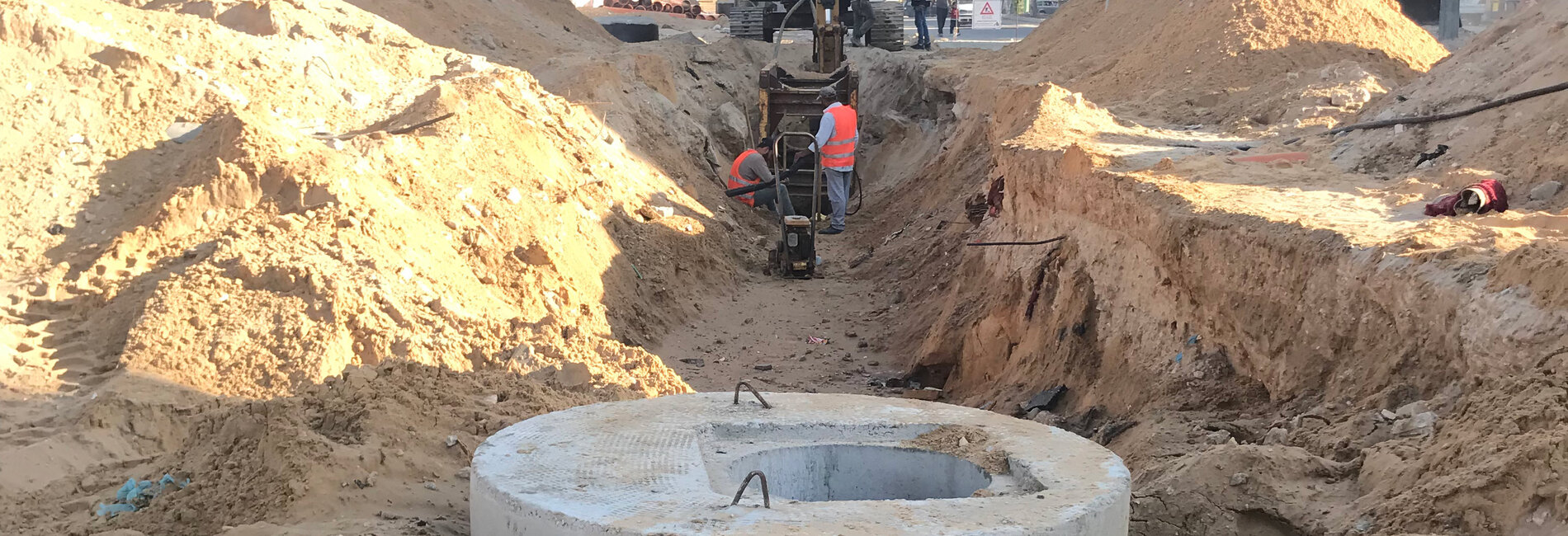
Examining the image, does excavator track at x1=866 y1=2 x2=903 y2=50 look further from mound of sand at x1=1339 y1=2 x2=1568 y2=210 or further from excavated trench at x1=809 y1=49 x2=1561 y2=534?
mound of sand at x1=1339 y1=2 x2=1568 y2=210

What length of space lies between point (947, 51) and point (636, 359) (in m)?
14.0

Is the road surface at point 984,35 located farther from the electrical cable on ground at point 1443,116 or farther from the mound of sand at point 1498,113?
the electrical cable on ground at point 1443,116

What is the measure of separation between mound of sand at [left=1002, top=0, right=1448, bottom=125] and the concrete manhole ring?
7.10 meters

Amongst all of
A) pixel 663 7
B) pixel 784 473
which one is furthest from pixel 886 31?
pixel 784 473

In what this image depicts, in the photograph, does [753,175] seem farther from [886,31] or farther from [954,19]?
[954,19]

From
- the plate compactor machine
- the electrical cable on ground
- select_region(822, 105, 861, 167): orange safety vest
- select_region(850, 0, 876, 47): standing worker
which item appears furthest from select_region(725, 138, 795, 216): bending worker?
select_region(850, 0, 876, 47): standing worker

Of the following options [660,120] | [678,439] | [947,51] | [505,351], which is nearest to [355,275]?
[505,351]

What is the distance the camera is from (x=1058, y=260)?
28.3ft

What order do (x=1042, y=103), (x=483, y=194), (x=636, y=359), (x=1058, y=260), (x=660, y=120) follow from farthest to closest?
(x=660, y=120) → (x=1042, y=103) → (x=483, y=194) → (x=1058, y=260) → (x=636, y=359)

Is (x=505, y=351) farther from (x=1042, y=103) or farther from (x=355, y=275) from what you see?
(x=1042, y=103)

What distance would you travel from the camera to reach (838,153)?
13820 mm

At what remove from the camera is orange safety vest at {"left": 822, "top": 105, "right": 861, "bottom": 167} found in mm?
13664

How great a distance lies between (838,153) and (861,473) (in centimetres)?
927

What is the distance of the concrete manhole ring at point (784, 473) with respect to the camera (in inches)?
148
